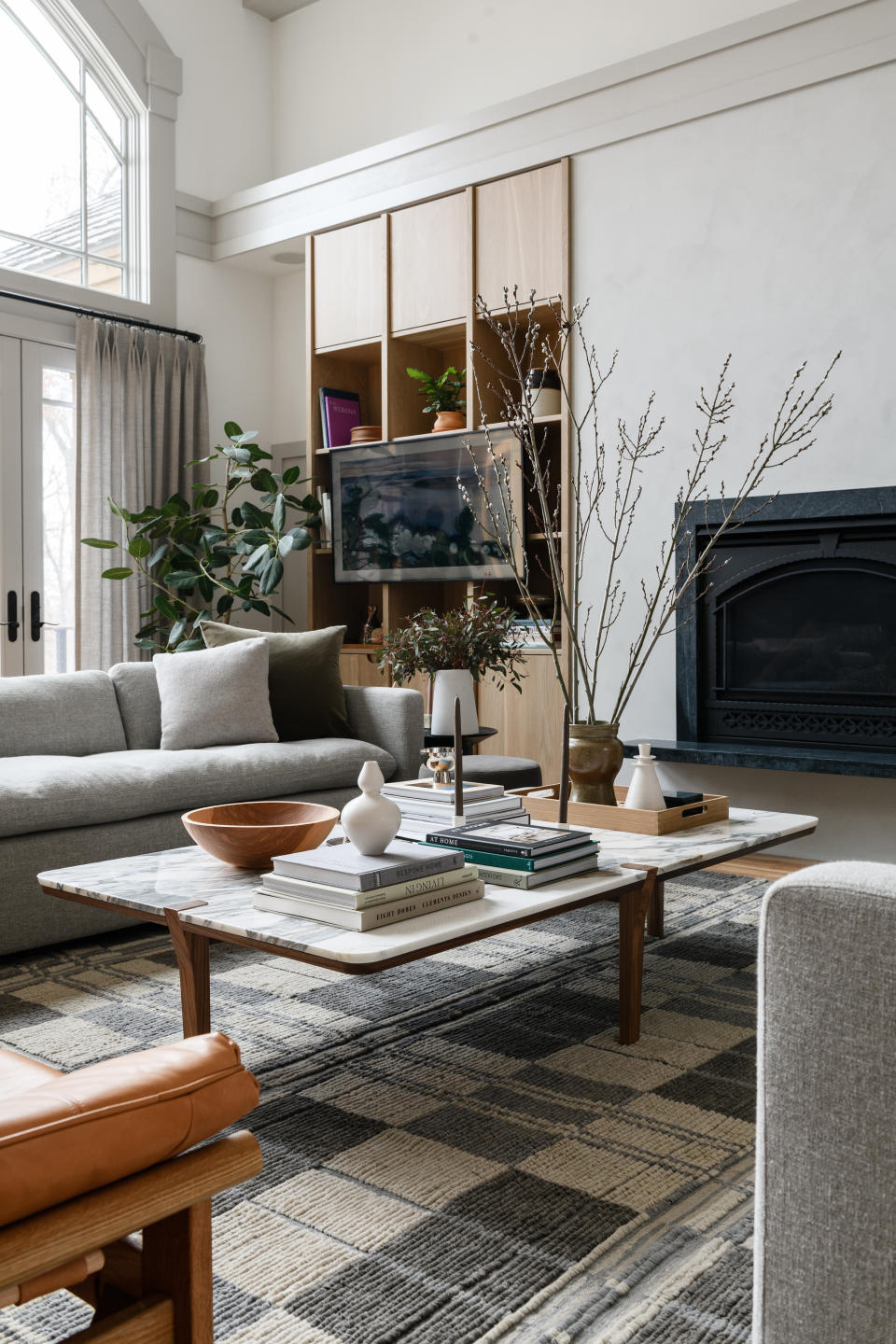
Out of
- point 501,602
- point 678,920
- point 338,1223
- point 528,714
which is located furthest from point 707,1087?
point 501,602

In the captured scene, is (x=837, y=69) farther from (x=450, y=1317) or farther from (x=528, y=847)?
(x=450, y=1317)

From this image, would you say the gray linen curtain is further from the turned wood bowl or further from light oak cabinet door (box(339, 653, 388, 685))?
the turned wood bowl

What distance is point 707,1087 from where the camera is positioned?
2.00 metres

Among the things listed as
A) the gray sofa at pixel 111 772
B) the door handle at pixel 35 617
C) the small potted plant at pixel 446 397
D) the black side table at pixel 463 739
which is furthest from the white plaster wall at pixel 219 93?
the black side table at pixel 463 739

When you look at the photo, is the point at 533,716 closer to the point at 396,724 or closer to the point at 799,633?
the point at 396,724

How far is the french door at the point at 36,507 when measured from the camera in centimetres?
522

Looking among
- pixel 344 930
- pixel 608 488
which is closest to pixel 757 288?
pixel 608 488

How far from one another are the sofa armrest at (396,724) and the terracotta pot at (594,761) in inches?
50.9

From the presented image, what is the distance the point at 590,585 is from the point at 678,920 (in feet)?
6.07

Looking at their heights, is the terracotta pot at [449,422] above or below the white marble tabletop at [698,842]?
above

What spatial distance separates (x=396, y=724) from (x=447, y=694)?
0.79 metres

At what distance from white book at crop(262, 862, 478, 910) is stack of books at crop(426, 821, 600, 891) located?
0.46ft

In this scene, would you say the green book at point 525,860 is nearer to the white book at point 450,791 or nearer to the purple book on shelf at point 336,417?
the white book at point 450,791

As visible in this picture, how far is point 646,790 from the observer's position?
2.64 metres
